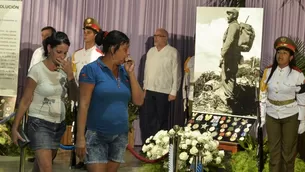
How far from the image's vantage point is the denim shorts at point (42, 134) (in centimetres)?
408

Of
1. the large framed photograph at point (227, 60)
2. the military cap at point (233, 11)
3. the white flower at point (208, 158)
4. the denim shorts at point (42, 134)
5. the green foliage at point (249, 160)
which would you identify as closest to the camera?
the denim shorts at point (42, 134)

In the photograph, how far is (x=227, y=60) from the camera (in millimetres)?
7449

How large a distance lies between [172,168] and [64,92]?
3.01 feet

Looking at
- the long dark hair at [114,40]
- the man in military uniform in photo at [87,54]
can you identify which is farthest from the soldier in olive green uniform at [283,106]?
the long dark hair at [114,40]

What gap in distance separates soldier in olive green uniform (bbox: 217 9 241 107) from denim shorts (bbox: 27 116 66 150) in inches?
142

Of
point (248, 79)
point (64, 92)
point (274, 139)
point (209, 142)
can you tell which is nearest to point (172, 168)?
point (64, 92)

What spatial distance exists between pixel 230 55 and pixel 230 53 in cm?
2

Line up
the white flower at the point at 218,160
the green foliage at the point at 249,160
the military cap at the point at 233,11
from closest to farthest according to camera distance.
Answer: the white flower at the point at 218,160 → the green foliage at the point at 249,160 → the military cap at the point at 233,11

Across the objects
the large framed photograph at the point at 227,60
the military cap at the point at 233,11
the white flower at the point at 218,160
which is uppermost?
the military cap at the point at 233,11

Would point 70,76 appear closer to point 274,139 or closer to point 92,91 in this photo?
point 92,91

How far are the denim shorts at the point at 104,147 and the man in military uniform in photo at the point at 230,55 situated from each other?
384 cm

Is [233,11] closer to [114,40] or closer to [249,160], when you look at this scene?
[249,160]

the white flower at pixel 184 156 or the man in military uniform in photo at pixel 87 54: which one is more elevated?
the man in military uniform in photo at pixel 87 54

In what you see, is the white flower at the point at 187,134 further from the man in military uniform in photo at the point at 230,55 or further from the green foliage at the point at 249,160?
the man in military uniform in photo at the point at 230,55
